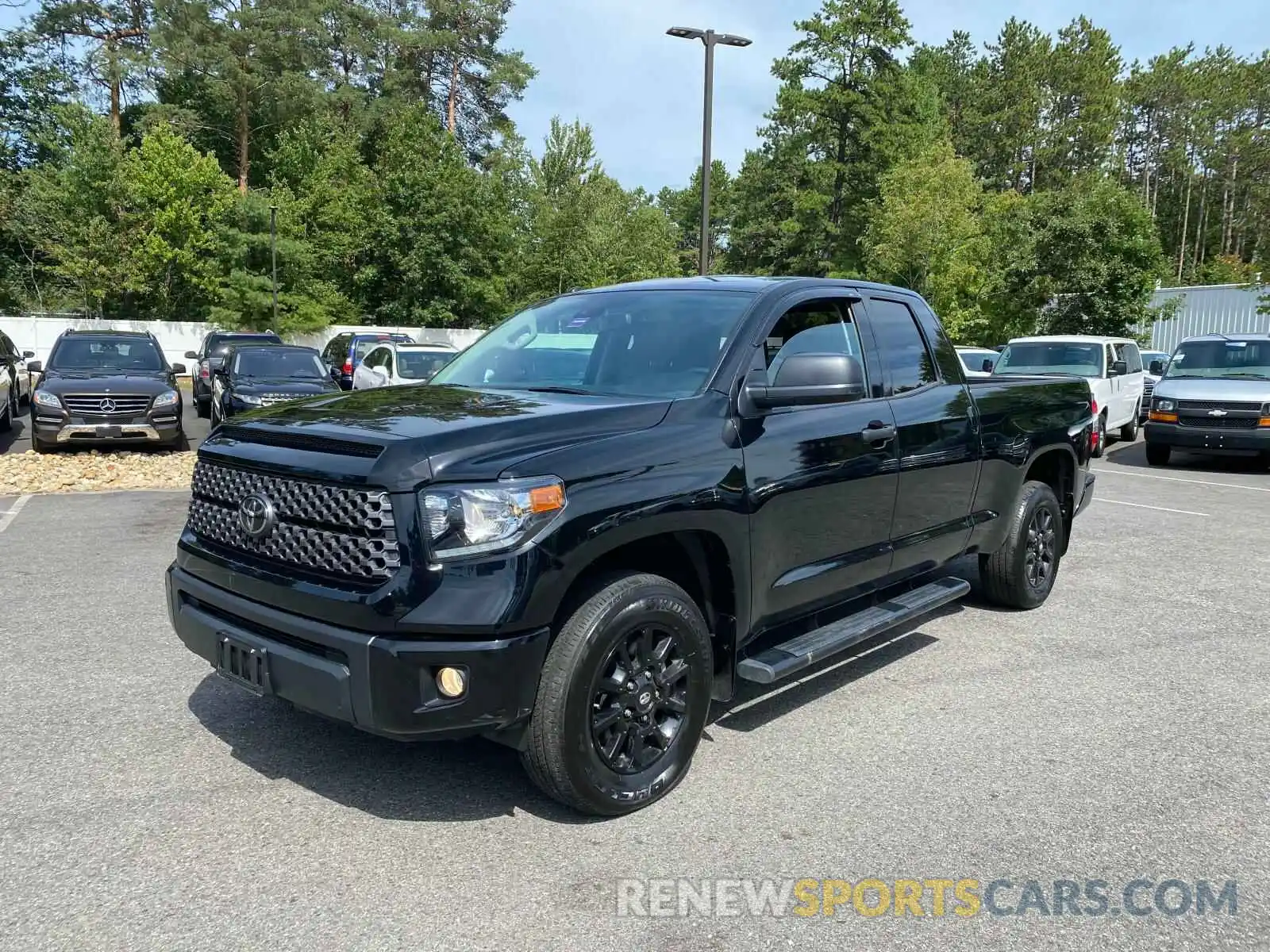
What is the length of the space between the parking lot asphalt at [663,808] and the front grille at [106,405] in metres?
7.47

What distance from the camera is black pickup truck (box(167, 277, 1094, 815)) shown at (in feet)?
9.91

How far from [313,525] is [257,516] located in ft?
0.88

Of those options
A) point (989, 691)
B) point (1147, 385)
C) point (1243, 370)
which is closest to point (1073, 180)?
point (1147, 385)

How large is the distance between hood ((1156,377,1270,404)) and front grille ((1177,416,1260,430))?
253 mm

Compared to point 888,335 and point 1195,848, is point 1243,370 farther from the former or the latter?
point 1195,848

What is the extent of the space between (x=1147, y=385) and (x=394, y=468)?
2206 centimetres

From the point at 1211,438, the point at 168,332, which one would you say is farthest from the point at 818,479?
the point at 168,332

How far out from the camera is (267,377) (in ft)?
50.4

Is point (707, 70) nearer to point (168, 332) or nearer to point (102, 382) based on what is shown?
point (102, 382)

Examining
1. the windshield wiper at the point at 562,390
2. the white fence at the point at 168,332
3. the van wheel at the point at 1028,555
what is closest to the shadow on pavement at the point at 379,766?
the windshield wiper at the point at 562,390

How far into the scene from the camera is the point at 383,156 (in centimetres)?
4531

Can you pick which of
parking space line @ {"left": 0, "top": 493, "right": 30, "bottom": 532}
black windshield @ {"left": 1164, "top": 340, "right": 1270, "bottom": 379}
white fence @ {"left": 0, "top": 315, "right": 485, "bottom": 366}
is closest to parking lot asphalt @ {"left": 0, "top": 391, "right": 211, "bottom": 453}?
parking space line @ {"left": 0, "top": 493, "right": 30, "bottom": 532}

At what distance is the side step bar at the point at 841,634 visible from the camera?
3.79 metres

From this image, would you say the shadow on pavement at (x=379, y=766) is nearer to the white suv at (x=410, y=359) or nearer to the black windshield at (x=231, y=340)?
the white suv at (x=410, y=359)
